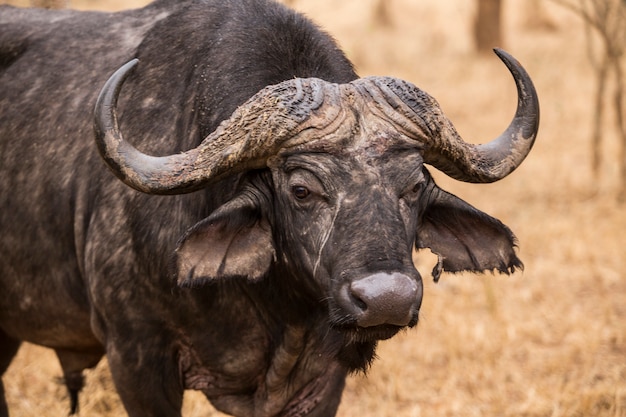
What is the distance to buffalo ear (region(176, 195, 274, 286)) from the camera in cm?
354

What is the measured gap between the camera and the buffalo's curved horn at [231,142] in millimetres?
3393

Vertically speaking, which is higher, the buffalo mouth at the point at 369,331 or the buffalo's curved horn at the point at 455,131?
the buffalo's curved horn at the point at 455,131

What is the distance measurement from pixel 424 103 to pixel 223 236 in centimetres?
89

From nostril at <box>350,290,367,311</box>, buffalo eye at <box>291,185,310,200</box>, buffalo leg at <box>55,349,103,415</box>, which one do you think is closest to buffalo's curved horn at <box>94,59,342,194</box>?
buffalo eye at <box>291,185,310,200</box>

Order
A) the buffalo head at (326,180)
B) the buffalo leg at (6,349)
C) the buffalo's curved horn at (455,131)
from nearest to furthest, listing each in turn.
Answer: the buffalo head at (326,180) < the buffalo's curved horn at (455,131) < the buffalo leg at (6,349)

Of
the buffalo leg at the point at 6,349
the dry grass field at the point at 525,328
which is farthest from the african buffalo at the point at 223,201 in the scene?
the dry grass field at the point at 525,328

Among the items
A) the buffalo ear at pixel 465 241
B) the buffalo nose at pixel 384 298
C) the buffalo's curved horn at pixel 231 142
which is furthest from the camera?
the buffalo ear at pixel 465 241

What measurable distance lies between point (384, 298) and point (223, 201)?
3.21 ft

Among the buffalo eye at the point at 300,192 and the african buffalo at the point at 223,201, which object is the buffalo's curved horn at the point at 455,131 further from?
the buffalo eye at the point at 300,192

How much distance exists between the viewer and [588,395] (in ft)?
18.4

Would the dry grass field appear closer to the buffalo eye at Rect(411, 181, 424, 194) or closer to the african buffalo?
the african buffalo

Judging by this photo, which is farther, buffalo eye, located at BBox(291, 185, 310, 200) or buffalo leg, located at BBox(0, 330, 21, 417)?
buffalo leg, located at BBox(0, 330, 21, 417)

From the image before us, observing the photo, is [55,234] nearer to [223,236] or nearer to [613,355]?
[223,236]

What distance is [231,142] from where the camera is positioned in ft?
11.3
